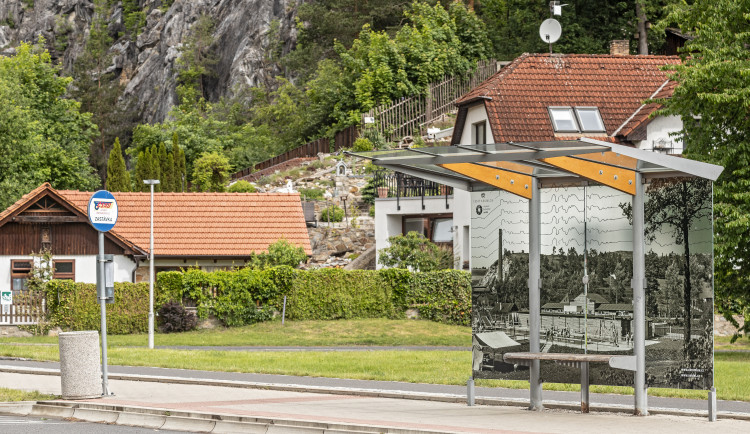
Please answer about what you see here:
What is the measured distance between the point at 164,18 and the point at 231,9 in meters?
11.7

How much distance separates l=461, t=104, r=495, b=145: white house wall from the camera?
40.3 metres

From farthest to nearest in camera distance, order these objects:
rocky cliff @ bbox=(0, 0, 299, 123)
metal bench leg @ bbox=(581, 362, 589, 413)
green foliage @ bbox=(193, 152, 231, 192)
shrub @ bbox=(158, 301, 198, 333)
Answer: rocky cliff @ bbox=(0, 0, 299, 123) → green foliage @ bbox=(193, 152, 231, 192) → shrub @ bbox=(158, 301, 198, 333) → metal bench leg @ bbox=(581, 362, 589, 413)

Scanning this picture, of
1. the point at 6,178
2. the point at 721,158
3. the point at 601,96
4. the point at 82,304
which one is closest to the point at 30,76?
the point at 6,178

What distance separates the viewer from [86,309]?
37.6m

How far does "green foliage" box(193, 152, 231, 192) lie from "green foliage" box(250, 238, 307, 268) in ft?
82.3

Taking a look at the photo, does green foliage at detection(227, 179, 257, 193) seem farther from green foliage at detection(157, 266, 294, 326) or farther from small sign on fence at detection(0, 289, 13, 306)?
small sign on fence at detection(0, 289, 13, 306)

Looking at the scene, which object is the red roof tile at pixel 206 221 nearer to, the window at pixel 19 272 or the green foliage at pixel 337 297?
the window at pixel 19 272

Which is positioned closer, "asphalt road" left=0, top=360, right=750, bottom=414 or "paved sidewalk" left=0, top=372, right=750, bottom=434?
"paved sidewalk" left=0, top=372, right=750, bottom=434

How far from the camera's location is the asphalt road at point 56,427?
1377 cm

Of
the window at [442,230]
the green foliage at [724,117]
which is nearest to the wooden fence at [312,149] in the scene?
the window at [442,230]

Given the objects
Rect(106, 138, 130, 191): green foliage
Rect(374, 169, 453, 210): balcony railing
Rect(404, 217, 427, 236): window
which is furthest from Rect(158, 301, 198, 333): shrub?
Rect(106, 138, 130, 191): green foliage

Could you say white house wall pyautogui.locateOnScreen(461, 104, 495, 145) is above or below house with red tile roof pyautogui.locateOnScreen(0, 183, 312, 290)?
above

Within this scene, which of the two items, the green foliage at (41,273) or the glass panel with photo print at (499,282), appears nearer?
the glass panel with photo print at (499,282)

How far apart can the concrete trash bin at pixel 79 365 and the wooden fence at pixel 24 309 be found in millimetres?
22265
